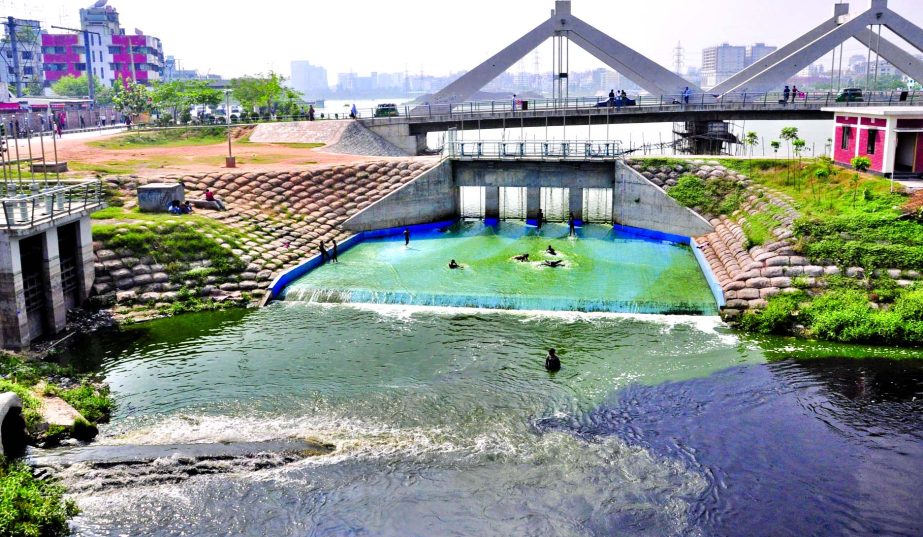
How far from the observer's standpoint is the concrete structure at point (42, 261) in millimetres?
24953

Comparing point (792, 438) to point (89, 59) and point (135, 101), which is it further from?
point (89, 59)

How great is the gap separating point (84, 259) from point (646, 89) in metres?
50.7

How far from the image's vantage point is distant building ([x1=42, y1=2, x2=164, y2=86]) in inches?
4788

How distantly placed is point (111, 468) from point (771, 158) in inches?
1302

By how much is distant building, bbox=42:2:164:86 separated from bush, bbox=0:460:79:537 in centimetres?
11115

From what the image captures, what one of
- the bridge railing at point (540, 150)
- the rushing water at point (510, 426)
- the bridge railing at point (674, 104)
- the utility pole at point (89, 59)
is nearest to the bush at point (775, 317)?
the rushing water at point (510, 426)

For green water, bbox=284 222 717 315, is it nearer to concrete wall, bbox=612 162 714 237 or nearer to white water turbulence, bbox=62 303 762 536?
white water turbulence, bbox=62 303 762 536

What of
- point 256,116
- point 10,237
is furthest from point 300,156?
point 10,237

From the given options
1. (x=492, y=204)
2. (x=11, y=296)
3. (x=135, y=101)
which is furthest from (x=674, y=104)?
(x=135, y=101)

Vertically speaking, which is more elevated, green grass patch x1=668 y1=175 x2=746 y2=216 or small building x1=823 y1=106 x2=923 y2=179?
small building x1=823 y1=106 x2=923 y2=179

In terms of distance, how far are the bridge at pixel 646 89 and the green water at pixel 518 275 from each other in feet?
58.3

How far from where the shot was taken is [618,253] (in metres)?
37.4

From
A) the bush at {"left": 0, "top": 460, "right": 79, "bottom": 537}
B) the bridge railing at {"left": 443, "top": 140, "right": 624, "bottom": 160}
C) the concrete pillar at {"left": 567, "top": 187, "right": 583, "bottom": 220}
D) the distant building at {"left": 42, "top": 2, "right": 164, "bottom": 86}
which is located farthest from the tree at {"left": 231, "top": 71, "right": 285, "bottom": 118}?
the bush at {"left": 0, "top": 460, "right": 79, "bottom": 537}

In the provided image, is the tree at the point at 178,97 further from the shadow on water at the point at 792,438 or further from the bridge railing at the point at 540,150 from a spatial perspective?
the shadow on water at the point at 792,438
